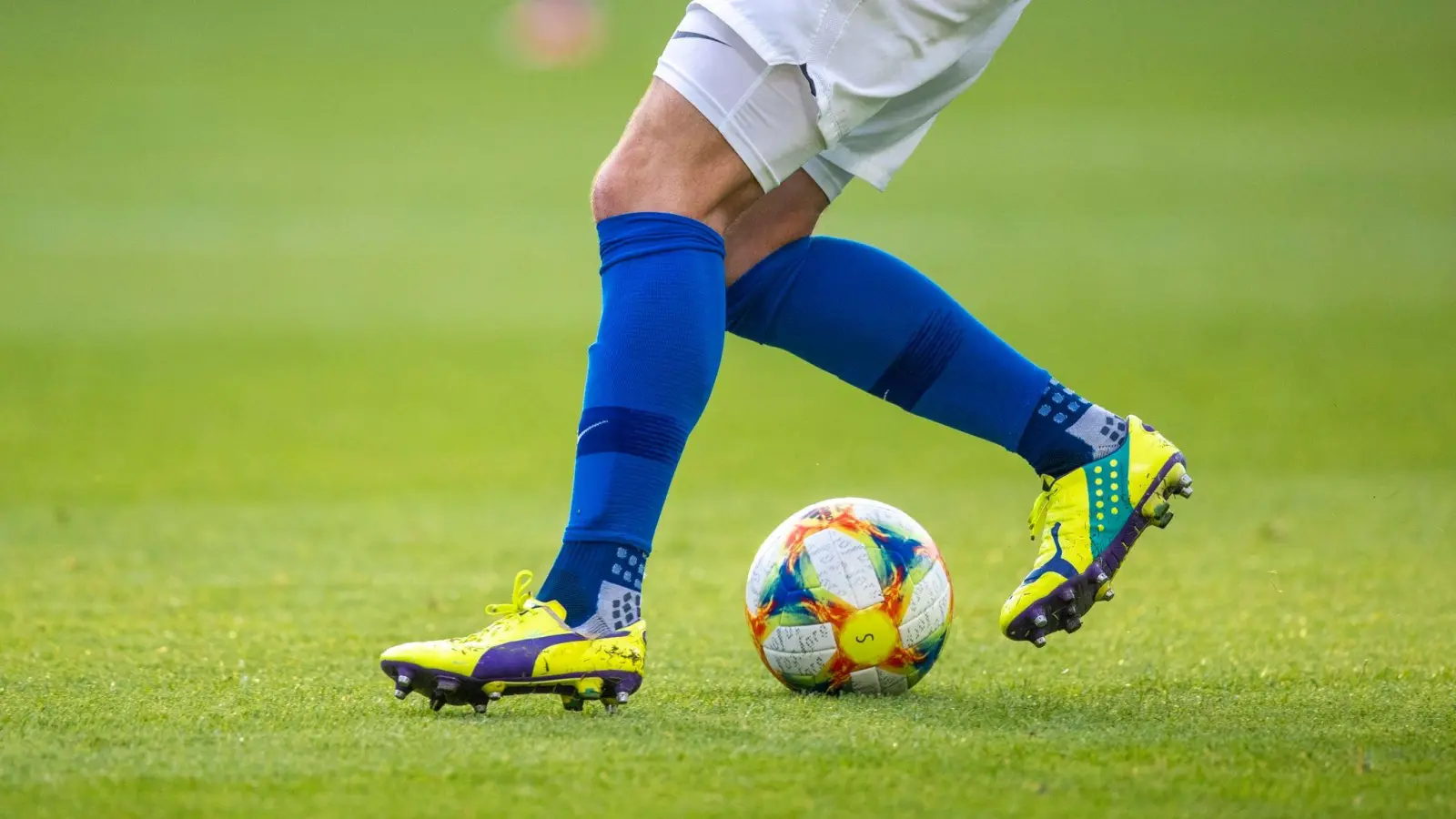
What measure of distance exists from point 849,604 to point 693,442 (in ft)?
14.4

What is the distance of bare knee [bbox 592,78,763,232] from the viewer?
235 centimetres

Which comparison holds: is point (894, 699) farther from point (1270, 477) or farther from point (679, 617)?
point (1270, 477)

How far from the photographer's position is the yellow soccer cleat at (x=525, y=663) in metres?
2.28

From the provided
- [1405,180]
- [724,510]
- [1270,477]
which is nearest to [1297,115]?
[1405,180]

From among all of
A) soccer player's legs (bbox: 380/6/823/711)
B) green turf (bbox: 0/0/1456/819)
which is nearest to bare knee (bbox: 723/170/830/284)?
soccer player's legs (bbox: 380/6/823/711)

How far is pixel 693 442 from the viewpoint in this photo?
23.0 feet

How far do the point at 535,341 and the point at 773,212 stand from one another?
6992 mm

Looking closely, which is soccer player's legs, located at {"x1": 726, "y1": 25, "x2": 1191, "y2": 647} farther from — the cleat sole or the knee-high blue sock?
the cleat sole

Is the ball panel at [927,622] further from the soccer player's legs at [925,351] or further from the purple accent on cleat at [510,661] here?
the purple accent on cleat at [510,661]

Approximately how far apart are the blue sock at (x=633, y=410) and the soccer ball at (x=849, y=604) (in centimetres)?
35

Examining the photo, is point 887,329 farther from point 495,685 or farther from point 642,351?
point 495,685

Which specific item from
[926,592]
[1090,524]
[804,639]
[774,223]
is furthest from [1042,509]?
[774,223]

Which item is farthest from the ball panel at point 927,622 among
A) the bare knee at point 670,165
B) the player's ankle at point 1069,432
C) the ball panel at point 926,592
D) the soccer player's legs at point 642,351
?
the bare knee at point 670,165

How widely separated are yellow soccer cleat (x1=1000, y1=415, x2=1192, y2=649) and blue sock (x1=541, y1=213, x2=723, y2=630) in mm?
620
